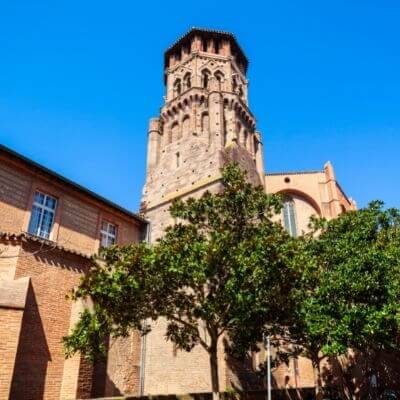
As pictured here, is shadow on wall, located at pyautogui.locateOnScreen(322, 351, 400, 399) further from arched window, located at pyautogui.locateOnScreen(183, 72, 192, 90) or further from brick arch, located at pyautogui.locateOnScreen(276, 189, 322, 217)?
arched window, located at pyautogui.locateOnScreen(183, 72, 192, 90)

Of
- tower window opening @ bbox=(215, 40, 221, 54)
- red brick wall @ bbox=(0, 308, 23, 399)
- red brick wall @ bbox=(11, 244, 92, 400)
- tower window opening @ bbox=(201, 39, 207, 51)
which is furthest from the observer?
tower window opening @ bbox=(215, 40, 221, 54)

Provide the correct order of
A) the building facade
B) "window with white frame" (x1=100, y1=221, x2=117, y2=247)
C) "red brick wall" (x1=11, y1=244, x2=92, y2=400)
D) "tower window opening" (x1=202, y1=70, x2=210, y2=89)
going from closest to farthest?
"red brick wall" (x1=11, y1=244, x2=92, y2=400) < the building facade < "window with white frame" (x1=100, y1=221, x2=117, y2=247) < "tower window opening" (x1=202, y1=70, x2=210, y2=89)

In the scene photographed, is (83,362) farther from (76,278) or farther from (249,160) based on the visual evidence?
(249,160)

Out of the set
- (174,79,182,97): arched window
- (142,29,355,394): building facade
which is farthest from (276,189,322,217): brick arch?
(174,79,182,97): arched window

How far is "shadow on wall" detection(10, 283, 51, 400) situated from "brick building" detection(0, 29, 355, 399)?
37 millimetres

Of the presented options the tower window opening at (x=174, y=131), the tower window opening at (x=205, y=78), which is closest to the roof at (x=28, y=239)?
the tower window opening at (x=174, y=131)

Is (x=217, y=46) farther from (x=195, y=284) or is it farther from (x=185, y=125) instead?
(x=195, y=284)

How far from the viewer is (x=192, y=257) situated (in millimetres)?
11555

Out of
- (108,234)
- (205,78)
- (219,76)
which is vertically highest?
(219,76)

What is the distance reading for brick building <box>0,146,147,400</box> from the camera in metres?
13.4

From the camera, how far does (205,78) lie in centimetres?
3362

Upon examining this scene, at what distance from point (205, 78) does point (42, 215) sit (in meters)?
21.6

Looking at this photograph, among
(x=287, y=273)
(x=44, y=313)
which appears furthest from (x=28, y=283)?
(x=287, y=273)

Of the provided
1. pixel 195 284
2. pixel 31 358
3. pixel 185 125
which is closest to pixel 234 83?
pixel 185 125
